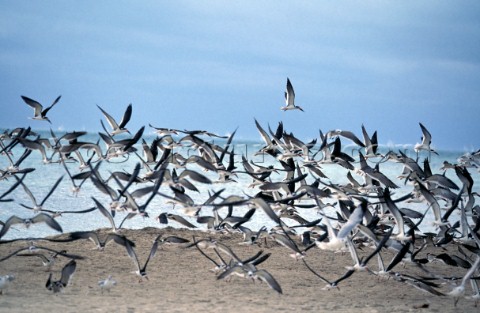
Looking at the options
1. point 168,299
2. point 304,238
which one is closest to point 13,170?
point 168,299

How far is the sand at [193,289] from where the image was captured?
8820 mm

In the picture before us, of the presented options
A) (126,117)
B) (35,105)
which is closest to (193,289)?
(126,117)

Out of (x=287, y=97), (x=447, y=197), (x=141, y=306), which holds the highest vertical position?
(x=287, y=97)

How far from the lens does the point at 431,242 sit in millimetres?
11430

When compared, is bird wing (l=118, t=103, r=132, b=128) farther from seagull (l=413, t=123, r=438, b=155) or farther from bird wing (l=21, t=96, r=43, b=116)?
seagull (l=413, t=123, r=438, b=155)

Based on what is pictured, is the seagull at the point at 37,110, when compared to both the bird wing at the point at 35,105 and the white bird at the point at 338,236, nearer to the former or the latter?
the bird wing at the point at 35,105

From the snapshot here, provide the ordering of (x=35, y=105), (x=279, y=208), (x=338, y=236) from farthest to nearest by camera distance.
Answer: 1. (x=35, y=105)
2. (x=279, y=208)
3. (x=338, y=236)

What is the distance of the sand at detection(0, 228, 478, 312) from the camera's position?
882cm

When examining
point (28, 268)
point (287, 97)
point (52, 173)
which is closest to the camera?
point (28, 268)

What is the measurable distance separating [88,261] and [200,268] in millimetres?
1872

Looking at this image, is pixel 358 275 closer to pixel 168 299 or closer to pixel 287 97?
pixel 168 299

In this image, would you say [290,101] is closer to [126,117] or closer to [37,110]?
[126,117]

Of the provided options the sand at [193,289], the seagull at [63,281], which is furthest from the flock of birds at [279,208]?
the sand at [193,289]

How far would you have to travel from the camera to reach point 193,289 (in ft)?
32.4
